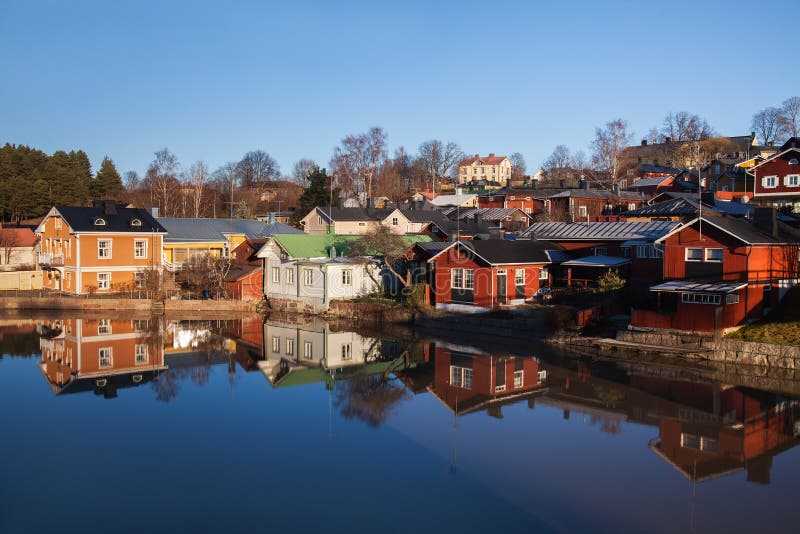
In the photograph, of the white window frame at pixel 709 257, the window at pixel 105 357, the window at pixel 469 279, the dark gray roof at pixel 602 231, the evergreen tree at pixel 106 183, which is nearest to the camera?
the window at pixel 105 357

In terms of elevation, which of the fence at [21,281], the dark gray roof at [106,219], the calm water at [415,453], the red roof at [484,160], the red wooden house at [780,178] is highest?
the red roof at [484,160]

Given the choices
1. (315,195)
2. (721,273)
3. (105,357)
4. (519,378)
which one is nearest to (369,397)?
(519,378)

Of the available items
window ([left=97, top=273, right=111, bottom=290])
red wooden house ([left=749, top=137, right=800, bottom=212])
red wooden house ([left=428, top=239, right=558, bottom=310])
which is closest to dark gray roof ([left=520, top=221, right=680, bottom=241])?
red wooden house ([left=428, top=239, right=558, bottom=310])

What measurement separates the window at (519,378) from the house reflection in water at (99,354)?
11.9m

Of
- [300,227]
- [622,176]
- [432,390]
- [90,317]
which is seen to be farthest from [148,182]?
[432,390]

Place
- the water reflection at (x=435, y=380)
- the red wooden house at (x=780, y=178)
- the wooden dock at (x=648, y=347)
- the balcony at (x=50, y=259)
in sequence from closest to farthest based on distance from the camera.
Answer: the water reflection at (x=435, y=380), the wooden dock at (x=648, y=347), the balcony at (x=50, y=259), the red wooden house at (x=780, y=178)

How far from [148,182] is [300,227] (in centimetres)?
2458

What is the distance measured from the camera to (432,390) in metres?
19.6

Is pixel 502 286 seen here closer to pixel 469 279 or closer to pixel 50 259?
pixel 469 279

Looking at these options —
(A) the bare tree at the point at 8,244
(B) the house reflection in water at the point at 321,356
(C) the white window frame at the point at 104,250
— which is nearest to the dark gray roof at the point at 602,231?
(B) the house reflection in water at the point at 321,356

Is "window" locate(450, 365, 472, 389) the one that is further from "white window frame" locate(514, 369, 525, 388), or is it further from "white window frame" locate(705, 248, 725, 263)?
"white window frame" locate(705, 248, 725, 263)

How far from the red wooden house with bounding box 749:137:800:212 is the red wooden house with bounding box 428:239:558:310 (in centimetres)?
1945

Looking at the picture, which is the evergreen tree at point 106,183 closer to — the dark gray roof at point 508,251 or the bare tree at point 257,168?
the bare tree at point 257,168

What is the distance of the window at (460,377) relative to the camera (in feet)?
65.7
